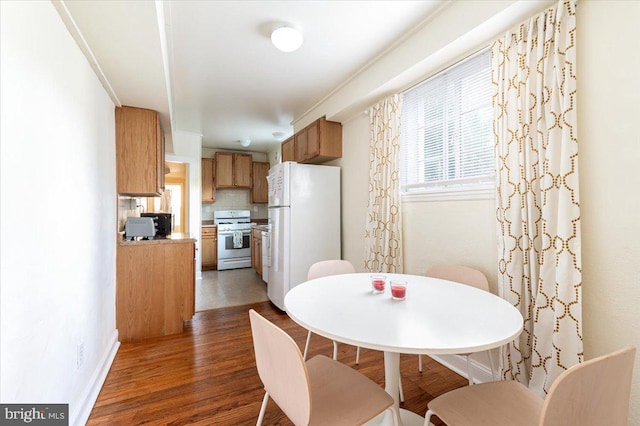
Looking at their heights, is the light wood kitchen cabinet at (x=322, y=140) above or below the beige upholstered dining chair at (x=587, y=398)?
above

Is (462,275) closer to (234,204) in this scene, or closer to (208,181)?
(208,181)

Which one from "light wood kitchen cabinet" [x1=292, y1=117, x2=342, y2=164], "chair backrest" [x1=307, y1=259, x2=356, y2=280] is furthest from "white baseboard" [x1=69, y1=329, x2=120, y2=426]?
"light wood kitchen cabinet" [x1=292, y1=117, x2=342, y2=164]

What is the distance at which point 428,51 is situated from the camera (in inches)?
79.1

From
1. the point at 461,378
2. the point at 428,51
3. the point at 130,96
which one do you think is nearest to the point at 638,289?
the point at 461,378

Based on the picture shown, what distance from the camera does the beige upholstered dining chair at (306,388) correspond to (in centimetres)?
87

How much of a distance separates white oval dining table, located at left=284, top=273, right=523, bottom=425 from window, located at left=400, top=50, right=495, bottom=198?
36.1 inches

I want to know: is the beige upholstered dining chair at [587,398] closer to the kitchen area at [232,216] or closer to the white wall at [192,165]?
the kitchen area at [232,216]

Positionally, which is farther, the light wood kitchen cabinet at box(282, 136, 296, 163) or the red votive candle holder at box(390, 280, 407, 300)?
the light wood kitchen cabinet at box(282, 136, 296, 163)

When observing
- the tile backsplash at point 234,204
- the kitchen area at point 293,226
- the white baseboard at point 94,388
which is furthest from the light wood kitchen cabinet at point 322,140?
the tile backsplash at point 234,204

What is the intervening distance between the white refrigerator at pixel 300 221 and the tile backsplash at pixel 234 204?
314cm

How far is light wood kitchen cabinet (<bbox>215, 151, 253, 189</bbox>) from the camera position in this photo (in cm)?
593

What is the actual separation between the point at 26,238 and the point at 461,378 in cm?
258

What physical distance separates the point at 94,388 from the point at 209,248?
3.95 metres

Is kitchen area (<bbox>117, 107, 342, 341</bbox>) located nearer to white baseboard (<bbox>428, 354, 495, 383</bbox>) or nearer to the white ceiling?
the white ceiling
